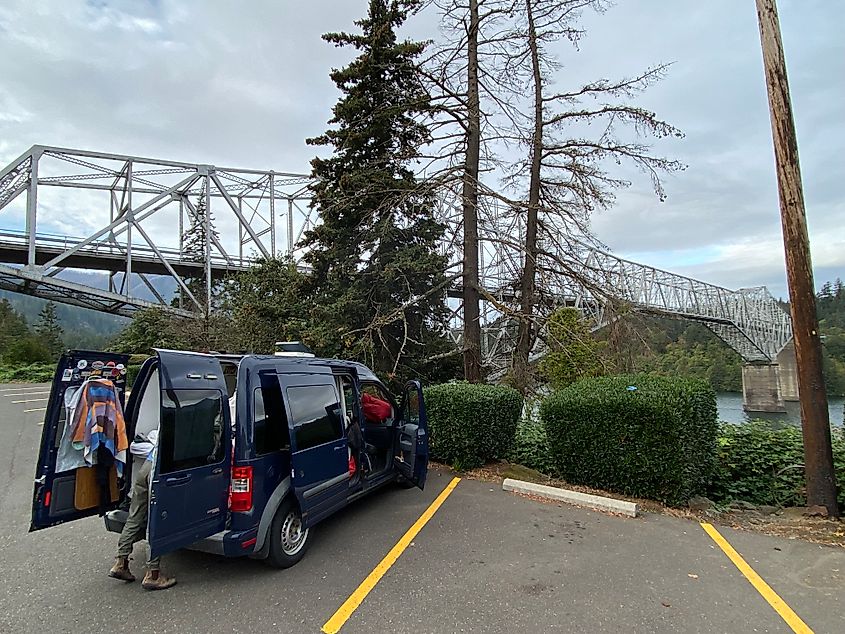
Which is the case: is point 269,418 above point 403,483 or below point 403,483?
above

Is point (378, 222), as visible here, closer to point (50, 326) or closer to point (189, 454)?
point (189, 454)

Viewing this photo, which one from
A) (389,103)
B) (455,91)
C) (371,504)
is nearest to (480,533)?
(371,504)

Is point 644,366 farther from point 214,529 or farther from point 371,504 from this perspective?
point 214,529

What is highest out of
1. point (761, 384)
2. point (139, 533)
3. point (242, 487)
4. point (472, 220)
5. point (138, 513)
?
point (472, 220)

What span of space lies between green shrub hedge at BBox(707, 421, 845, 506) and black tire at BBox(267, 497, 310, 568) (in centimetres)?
528

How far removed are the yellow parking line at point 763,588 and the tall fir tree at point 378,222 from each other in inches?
243

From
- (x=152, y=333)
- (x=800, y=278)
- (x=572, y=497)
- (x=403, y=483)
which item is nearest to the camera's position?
(x=800, y=278)

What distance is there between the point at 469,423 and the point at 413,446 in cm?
163

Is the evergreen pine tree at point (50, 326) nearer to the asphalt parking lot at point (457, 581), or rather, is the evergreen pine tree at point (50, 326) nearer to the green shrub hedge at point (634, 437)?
the asphalt parking lot at point (457, 581)

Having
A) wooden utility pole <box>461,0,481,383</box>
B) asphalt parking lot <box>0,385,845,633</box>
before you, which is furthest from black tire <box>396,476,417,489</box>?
wooden utility pole <box>461,0,481,383</box>

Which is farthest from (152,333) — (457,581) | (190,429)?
(457,581)

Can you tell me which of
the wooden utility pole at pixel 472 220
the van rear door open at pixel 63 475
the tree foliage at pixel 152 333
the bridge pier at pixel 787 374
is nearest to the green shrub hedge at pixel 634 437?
the wooden utility pole at pixel 472 220

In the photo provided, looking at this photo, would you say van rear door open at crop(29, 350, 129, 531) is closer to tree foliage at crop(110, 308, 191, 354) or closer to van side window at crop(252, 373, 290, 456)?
van side window at crop(252, 373, 290, 456)

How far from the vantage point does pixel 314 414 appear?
4.14 m
